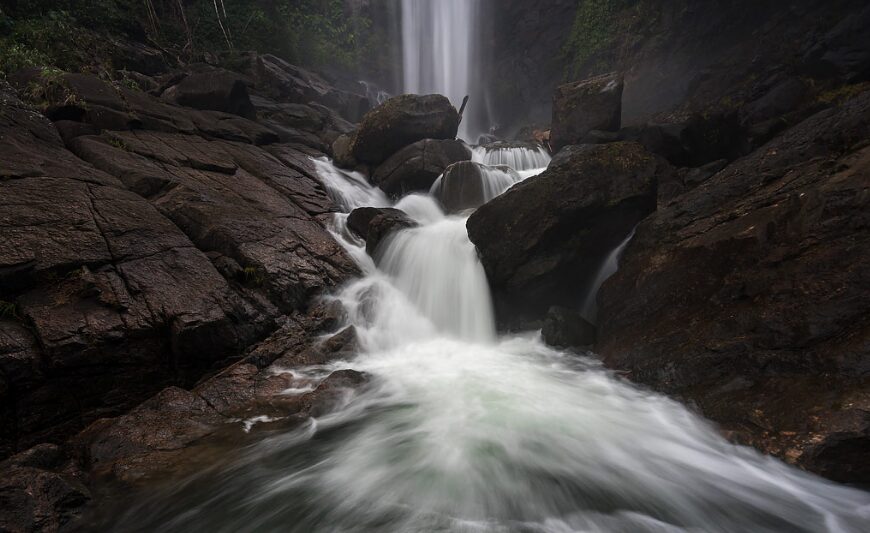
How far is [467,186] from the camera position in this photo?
496 inches

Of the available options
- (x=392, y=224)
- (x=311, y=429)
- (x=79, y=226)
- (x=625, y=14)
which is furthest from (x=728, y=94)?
(x=79, y=226)

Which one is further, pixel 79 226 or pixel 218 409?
pixel 79 226

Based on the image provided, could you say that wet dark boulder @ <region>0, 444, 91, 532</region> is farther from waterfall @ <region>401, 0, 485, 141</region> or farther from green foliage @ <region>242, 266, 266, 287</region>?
waterfall @ <region>401, 0, 485, 141</region>

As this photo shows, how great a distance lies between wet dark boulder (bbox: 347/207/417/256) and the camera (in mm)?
9789

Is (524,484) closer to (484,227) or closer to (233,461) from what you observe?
(233,461)

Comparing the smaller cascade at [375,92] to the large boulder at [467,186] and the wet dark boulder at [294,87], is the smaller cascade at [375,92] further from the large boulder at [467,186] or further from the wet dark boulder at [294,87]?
the large boulder at [467,186]

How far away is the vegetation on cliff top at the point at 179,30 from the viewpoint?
12.6m

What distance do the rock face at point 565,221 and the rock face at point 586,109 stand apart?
23.6 feet

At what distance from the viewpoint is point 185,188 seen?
7.88m

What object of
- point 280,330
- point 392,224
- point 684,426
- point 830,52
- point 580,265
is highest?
point 830,52

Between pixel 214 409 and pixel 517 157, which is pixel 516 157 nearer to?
pixel 517 157

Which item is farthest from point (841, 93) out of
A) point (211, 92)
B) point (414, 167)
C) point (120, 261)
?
point (211, 92)

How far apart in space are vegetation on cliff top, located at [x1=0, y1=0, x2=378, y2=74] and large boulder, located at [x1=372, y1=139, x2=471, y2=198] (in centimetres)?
1091

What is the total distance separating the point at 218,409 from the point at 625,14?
88.1 feet
